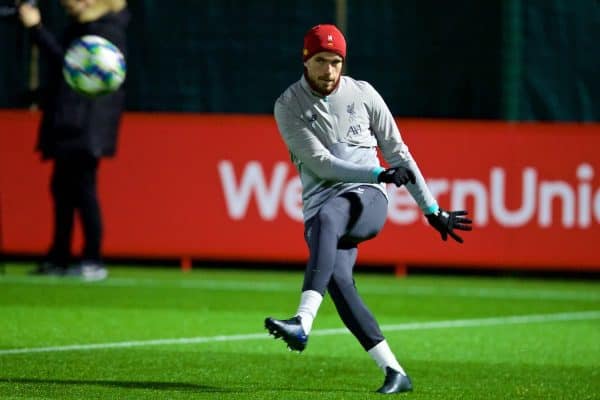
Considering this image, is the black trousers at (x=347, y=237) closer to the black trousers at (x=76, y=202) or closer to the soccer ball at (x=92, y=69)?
the soccer ball at (x=92, y=69)

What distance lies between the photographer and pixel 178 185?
14711 mm

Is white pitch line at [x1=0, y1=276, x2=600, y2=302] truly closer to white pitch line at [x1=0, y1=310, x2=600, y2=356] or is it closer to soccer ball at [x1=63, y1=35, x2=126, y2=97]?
white pitch line at [x1=0, y1=310, x2=600, y2=356]

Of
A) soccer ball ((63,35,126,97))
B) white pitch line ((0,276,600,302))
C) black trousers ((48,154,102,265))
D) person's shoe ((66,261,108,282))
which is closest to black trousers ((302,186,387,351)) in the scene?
soccer ball ((63,35,126,97))

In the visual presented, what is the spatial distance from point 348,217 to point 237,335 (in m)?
2.93

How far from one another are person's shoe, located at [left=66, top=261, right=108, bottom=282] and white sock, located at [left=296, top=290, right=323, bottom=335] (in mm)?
6596

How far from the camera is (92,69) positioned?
12312mm

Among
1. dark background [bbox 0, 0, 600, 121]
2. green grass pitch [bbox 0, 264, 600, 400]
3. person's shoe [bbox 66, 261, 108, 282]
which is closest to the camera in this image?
green grass pitch [bbox 0, 264, 600, 400]

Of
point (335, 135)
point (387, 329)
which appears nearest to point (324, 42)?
point (335, 135)

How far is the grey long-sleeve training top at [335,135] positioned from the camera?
7434 millimetres

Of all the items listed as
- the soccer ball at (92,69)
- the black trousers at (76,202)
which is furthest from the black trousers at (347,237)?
the black trousers at (76,202)

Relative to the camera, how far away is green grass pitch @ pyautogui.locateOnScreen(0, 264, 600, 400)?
7824mm

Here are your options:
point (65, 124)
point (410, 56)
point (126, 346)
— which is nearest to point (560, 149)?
point (410, 56)

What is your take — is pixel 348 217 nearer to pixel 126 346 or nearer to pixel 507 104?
pixel 126 346

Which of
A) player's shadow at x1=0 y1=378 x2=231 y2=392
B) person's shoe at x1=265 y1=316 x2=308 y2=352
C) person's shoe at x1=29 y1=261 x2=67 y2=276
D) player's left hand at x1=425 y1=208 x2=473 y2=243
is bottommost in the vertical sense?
person's shoe at x1=29 y1=261 x2=67 y2=276
